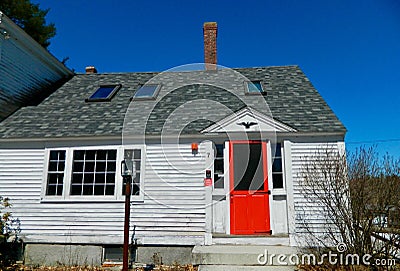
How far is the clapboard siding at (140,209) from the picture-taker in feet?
24.8

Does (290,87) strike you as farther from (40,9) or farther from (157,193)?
(40,9)

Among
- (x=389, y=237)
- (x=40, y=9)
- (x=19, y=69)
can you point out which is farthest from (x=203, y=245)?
(x=40, y=9)

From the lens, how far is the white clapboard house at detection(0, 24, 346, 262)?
7523 millimetres

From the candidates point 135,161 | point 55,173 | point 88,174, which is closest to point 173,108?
point 135,161

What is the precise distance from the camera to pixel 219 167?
7.91 m

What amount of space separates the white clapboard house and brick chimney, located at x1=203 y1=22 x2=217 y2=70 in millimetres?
4316

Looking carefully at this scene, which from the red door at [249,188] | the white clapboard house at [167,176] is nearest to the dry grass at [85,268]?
the white clapboard house at [167,176]

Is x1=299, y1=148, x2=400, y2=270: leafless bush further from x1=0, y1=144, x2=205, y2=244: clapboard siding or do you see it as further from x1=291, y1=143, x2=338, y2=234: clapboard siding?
x1=0, y1=144, x2=205, y2=244: clapboard siding

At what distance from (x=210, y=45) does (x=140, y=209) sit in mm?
7313

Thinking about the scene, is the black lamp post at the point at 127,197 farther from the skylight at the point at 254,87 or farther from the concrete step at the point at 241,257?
the skylight at the point at 254,87

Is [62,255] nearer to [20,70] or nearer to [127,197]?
[127,197]

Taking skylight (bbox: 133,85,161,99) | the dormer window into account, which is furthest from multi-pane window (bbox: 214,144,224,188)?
skylight (bbox: 133,85,161,99)

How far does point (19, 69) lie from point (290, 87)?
8.58 metres

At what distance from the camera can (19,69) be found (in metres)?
9.97
